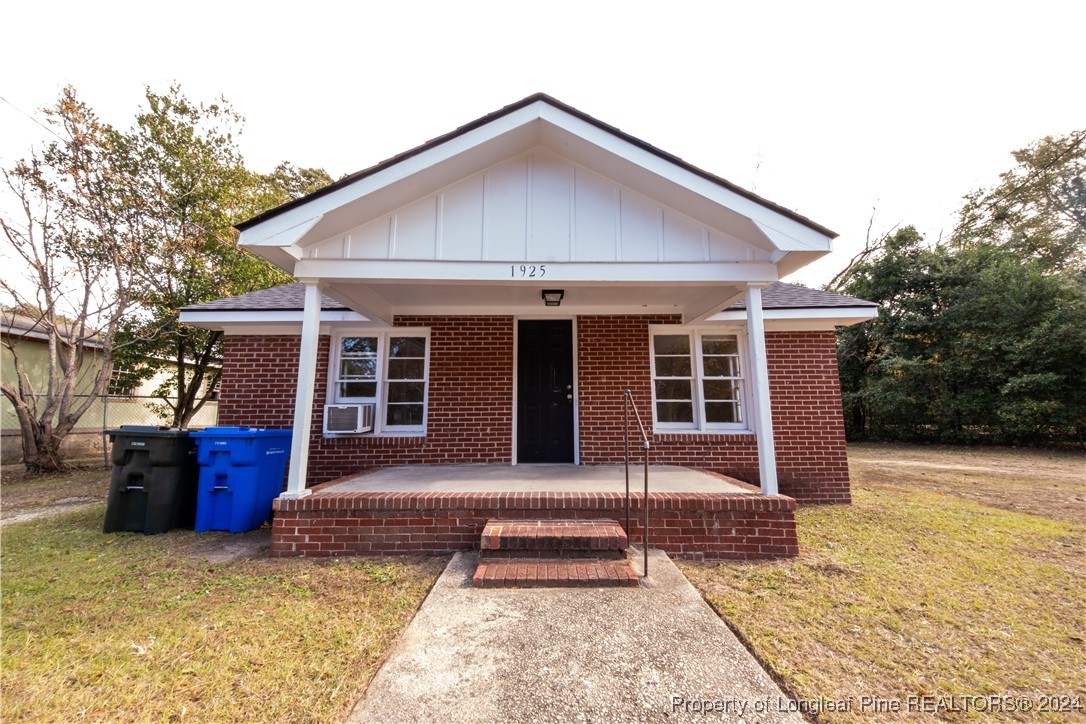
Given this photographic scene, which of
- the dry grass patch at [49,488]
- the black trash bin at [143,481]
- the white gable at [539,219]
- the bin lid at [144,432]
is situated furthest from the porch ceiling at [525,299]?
the dry grass patch at [49,488]

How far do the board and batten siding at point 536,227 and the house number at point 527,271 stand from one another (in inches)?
3.1

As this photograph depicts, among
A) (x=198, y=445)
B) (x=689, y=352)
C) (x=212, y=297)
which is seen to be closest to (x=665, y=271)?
(x=689, y=352)

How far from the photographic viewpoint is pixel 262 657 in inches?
90.1

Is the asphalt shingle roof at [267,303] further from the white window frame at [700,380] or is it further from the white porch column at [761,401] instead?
the white porch column at [761,401]

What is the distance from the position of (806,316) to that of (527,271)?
434 cm

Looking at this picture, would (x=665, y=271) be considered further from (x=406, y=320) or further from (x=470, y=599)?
(x=406, y=320)

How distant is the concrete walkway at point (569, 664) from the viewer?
1.87 metres

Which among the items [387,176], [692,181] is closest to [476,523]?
[387,176]

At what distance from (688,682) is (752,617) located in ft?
3.04

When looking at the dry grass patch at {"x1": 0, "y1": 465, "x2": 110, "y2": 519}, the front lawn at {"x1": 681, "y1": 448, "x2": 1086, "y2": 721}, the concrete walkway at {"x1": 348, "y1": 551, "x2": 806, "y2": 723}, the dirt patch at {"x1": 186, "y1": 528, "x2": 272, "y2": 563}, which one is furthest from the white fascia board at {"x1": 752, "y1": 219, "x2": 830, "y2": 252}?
the dry grass patch at {"x1": 0, "y1": 465, "x2": 110, "y2": 519}

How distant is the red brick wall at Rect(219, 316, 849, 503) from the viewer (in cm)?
611

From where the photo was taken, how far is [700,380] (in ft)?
20.9

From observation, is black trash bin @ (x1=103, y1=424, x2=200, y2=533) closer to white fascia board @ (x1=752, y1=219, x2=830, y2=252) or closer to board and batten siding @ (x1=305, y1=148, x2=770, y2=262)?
board and batten siding @ (x1=305, y1=148, x2=770, y2=262)

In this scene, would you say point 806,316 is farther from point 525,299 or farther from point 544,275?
point 544,275
